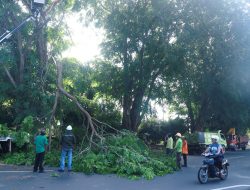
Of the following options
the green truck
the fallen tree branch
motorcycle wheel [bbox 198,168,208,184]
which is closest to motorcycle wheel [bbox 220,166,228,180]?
motorcycle wheel [bbox 198,168,208,184]

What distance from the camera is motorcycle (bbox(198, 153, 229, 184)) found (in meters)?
14.2

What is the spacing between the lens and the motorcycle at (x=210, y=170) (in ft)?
46.5

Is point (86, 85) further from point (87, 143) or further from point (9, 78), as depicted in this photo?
point (87, 143)

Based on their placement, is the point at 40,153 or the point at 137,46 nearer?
the point at 40,153

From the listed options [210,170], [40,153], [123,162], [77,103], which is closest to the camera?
[210,170]

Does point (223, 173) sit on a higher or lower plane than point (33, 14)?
lower

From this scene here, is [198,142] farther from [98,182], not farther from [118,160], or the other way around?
[98,182]

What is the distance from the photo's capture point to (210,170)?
48.0ft

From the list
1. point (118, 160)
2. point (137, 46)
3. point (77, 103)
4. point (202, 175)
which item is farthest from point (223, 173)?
point (137, 46)

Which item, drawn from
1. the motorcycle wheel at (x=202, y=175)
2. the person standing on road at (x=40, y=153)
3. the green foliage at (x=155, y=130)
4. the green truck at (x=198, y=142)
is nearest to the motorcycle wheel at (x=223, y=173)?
the motorcycle wheel at (x=202, y=175)

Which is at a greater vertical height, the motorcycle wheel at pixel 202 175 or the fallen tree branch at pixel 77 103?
the fallen tree branch at pixel 77 103

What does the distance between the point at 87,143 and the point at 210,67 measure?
63.1ft

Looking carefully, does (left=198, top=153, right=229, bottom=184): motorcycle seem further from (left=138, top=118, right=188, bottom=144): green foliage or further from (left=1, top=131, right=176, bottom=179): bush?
(left=138, top=118, right=188, bottom=144): green foliage

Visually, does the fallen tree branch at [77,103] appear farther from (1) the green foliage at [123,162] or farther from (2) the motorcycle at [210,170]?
(2) the motorcycle at [210,170]
